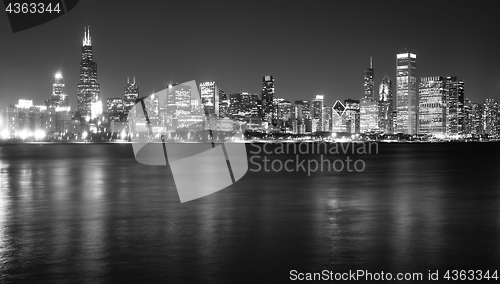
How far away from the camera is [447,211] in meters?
23.0

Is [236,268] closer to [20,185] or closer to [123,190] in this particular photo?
[123,190]

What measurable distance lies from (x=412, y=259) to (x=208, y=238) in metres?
6.14

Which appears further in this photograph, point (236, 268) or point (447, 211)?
point (447, 211)

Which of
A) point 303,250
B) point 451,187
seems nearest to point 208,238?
point 303,250

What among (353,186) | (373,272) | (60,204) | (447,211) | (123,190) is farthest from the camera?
(353,186)

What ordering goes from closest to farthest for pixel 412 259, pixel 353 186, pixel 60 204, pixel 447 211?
1. pixel 412 259
2. pixel 447 211
3. pixel 60 204
4. pixel 353 186

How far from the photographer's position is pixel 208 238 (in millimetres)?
16375

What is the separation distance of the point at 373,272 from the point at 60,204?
17.7m

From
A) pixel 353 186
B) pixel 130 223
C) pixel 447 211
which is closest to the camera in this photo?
pixel 130 223

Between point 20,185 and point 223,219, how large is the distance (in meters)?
22.0

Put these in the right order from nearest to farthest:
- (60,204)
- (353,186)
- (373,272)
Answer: (373,272) → (60,204) → (353,186)

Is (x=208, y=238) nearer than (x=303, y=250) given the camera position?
No

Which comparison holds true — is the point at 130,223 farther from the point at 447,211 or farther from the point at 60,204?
the point at 447,211

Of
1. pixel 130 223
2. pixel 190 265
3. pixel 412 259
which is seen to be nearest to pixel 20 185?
pixel 130 223
